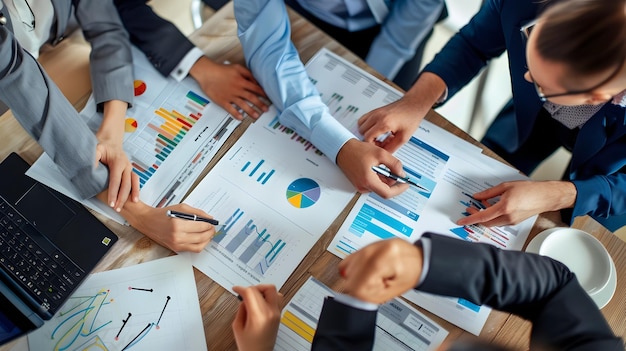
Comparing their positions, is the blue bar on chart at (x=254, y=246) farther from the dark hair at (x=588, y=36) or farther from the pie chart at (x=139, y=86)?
the dark hair at (x=588, y=36)

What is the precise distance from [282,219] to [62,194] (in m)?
0.42

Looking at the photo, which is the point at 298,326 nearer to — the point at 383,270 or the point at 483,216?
the point at 383,270

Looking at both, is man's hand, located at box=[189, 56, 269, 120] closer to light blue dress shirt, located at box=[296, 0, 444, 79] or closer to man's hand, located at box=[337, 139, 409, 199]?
man's hand, located at box=[337, 139, 409, 199]

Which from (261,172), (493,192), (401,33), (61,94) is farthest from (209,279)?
(401,33)

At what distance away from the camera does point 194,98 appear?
A: 1035mm

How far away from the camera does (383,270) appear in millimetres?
594

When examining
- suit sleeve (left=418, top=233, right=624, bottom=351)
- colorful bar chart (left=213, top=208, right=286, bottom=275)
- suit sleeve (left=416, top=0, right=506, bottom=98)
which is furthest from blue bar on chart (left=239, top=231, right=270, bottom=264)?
suit sleeve (left=416, top=0, right=506, bottom=98)

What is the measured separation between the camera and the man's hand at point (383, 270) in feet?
1.96

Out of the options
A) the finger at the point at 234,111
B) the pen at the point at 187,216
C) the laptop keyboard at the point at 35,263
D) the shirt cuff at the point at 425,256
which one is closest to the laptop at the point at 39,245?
the laptop keyboard at the point at 35,263

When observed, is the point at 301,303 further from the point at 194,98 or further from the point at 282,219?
the point at 194,98

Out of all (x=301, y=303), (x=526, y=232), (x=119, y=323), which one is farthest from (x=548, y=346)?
(x=119, y=323)

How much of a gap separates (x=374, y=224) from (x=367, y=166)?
11 centimetres

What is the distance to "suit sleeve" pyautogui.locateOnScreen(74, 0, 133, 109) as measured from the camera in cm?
99

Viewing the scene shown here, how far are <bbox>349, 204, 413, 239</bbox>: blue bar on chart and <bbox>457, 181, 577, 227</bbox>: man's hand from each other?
11 cm
